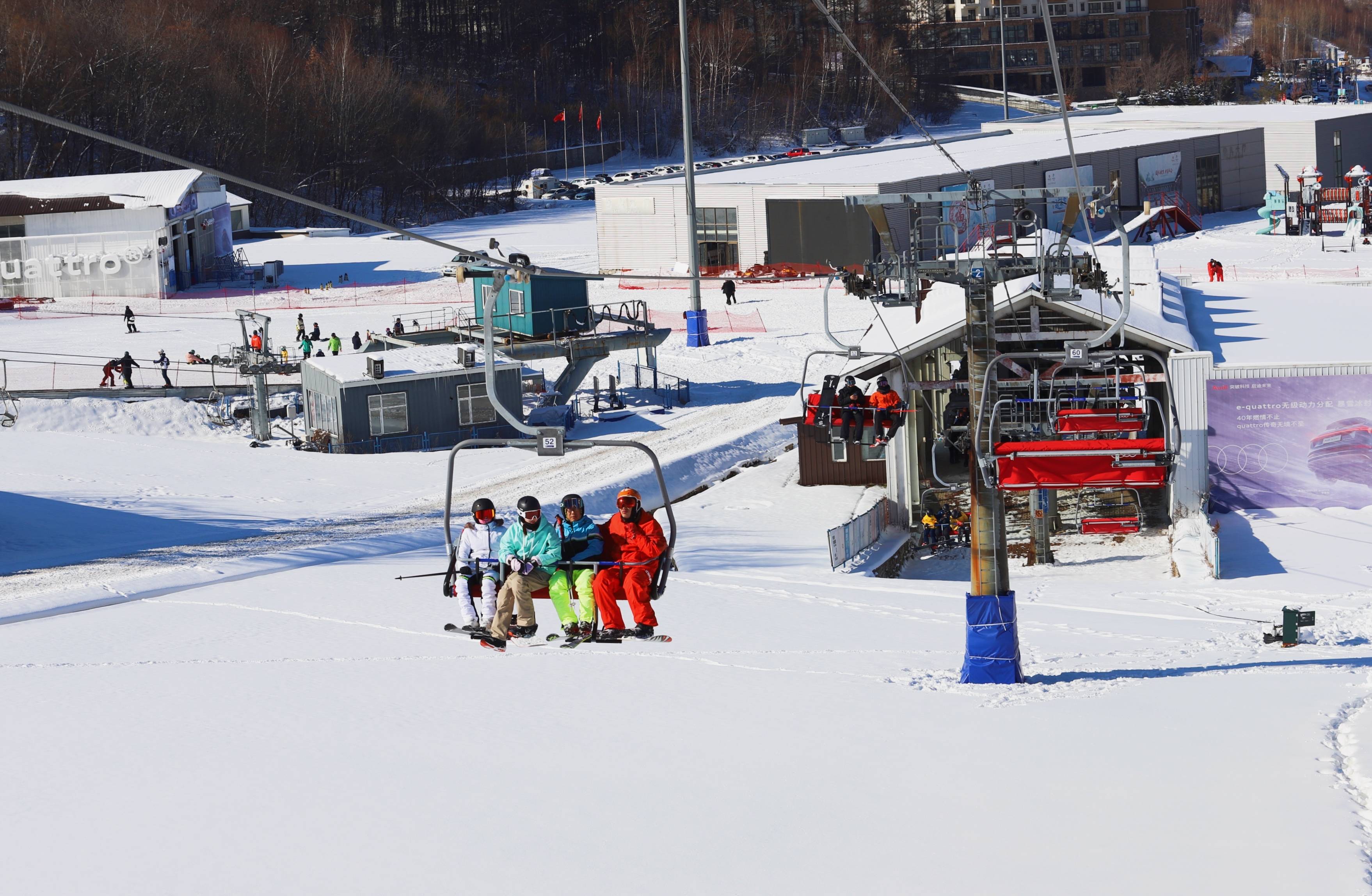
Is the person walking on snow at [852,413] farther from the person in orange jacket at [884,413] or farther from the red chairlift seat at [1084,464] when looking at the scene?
the red chairlift seat at [1084,464]

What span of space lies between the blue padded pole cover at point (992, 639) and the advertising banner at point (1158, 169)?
5426 centimetres

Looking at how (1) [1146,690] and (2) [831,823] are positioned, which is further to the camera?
(1) [1146,690]

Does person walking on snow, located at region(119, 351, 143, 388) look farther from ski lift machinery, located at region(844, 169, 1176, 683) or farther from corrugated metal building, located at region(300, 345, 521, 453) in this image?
ski lift machinery, located at region(844, 169, 1176, 683)

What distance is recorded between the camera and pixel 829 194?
185 feet

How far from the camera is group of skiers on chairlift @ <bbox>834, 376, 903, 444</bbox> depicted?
20.9 m

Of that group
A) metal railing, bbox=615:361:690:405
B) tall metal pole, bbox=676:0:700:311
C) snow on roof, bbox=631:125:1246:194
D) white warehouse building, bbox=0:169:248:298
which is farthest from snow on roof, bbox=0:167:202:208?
metal railing, bbox=615:361:690:405

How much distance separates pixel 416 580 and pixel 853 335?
22.1 metres

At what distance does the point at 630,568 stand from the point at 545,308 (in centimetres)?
2593

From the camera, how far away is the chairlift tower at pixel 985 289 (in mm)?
15984

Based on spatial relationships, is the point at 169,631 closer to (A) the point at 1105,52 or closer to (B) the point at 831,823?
(B) the point at 831,823

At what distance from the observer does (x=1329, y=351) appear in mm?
29047

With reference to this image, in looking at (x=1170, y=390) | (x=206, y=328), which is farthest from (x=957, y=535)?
(x=206, y=328)

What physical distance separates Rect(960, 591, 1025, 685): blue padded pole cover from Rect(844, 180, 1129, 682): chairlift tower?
0.04 feet

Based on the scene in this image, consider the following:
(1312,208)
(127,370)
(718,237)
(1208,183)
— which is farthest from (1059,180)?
(127,370)
